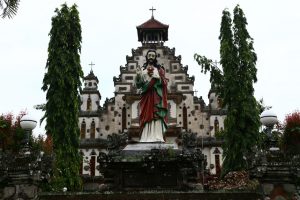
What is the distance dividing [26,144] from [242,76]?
15016 millimetres

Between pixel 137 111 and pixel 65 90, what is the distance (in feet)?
48.4

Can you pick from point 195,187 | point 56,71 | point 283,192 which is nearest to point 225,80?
point 56,71

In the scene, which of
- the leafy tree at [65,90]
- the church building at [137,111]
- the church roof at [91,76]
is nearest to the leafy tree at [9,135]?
the leafy tree at [65,90]

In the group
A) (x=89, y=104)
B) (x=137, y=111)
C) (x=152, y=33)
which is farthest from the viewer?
(x=152, y=33)

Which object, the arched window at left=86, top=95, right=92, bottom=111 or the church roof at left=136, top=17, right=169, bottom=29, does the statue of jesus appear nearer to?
the arched window at left=86, top=95, right=92, bottom=111

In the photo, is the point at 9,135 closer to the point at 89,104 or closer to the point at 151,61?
the point at 151,61

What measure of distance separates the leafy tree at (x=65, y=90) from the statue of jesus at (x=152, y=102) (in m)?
8.36

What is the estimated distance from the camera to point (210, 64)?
24906 millimetres

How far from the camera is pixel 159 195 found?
10.9 m

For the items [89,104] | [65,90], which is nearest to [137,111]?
[89,104]

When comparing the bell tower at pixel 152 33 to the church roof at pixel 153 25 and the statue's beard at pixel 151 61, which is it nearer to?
the church roof at pixel 153 25

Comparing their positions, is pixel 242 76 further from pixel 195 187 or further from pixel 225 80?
pixel 195 187

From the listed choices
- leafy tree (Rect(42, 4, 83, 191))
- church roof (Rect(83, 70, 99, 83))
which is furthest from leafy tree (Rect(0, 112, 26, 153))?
church roof (Rect(83, 70, 99, 83))

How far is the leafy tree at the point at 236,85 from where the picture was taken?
22141 mm
